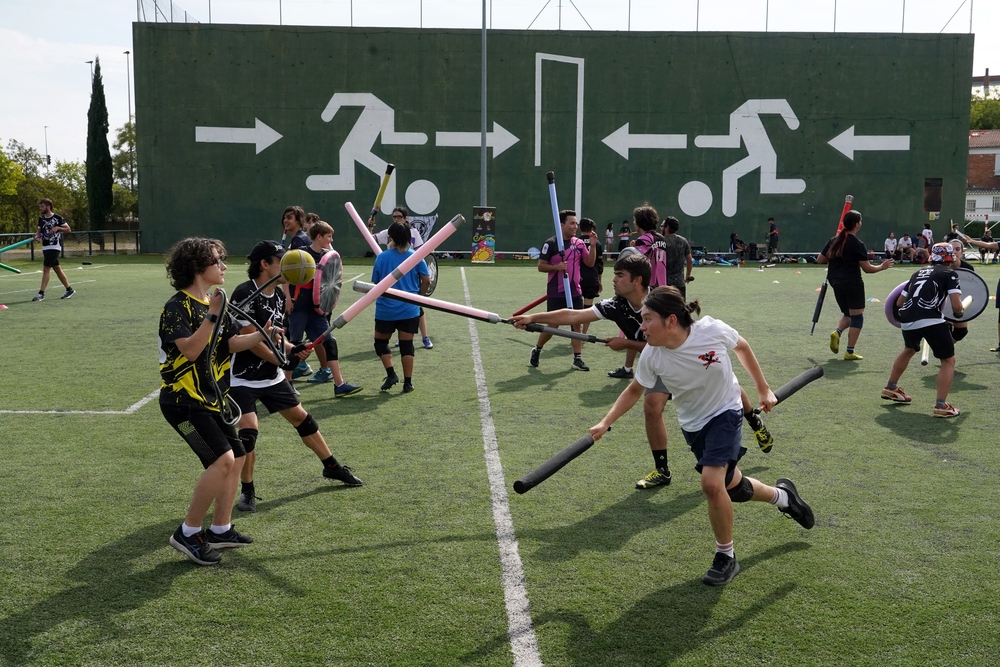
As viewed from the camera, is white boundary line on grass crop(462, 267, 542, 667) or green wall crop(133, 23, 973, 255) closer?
white boundary line on grass crop(462, 267, 542, 667)

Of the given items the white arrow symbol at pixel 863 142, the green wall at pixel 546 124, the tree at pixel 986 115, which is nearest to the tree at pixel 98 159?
the green wall at pixel 546 124

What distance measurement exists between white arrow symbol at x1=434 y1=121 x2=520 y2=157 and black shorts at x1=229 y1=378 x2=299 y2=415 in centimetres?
3157

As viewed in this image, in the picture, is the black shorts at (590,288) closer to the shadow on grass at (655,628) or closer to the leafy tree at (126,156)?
the shadow on grass at (655,628)

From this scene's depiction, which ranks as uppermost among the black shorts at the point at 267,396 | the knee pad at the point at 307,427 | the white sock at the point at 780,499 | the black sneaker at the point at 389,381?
the black shorts at the point at 267,396

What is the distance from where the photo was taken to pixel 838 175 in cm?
3738

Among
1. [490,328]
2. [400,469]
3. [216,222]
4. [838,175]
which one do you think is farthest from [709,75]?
[400,469]

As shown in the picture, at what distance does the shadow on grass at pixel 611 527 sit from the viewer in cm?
545

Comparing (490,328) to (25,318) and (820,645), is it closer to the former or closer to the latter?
(25,318)

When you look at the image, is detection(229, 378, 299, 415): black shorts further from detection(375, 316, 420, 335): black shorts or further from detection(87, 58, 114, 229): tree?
detection(87, 58, 114, 229): tree

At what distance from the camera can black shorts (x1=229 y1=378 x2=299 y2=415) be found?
19.8ft

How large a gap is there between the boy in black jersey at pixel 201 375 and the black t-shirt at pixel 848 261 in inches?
367

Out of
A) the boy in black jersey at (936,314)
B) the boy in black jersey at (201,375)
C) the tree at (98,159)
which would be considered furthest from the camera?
the tree at (98,159)

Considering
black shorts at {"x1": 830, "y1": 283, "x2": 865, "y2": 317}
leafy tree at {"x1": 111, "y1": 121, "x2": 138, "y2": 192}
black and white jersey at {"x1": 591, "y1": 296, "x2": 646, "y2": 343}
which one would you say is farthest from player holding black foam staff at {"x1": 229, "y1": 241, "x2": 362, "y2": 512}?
leafy tree at {"x1": 111, "y1": 121, "x2": 138, "y2": 192}

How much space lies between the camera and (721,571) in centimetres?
489
